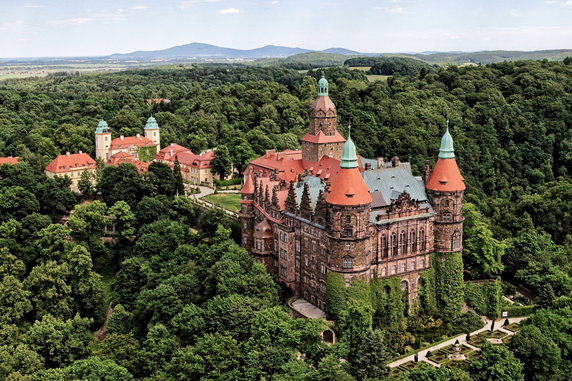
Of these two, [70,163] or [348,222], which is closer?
[348,222]

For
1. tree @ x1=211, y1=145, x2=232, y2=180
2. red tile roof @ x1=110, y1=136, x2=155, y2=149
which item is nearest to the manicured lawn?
tree @ x1=211, y1=145, x2=232, y2=180

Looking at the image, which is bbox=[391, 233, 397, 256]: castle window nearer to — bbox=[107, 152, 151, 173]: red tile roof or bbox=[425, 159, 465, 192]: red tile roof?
bbox=[425, 159, 465, 192]: red tile roof

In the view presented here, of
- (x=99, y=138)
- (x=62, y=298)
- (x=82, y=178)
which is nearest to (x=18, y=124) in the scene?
(x=99, y=138)

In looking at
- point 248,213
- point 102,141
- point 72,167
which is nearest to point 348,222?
point 248,213

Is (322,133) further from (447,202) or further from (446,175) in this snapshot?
(447,202)

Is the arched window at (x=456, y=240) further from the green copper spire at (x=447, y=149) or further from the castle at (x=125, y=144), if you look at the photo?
the castle at (x=125, y=144)

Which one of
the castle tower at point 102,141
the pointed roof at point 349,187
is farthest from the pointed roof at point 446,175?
the castle tower at point 102,141
